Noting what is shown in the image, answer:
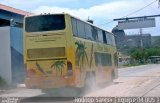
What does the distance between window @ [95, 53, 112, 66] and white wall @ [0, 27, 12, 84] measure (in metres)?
5.81

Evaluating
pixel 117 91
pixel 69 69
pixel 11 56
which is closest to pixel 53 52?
pixel 69 69

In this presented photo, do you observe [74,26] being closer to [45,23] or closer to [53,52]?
[45,23]

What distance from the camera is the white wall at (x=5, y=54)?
979 inches

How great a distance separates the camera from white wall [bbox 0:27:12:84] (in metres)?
24.9

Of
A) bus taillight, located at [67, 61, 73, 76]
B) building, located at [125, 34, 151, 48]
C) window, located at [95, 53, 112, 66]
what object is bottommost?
bus taillight, located at [67, 61, 73, 76]

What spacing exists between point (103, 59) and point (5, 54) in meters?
6.16

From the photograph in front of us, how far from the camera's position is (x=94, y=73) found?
20.8 metres

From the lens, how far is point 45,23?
57.3 feet

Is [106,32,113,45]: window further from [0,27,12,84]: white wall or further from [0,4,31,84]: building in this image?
[0,27,12,84]: white wall

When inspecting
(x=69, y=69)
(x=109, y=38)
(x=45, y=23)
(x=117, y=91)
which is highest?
(x=45, y=23)

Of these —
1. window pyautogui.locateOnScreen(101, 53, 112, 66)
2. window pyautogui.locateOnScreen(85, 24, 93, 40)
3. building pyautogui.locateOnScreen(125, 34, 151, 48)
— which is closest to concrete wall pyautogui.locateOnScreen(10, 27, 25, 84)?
window pyautogui.locateOnScreen(101, 53, 112, 66)

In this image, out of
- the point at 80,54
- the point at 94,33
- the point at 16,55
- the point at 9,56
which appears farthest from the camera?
the point at 16,55

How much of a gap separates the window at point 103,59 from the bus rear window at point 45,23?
4648 millimetres

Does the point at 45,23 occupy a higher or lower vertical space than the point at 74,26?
higher
